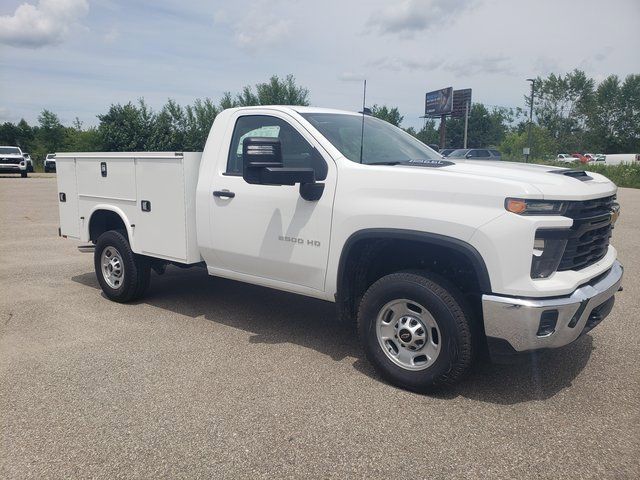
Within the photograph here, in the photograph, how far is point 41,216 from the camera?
13.7 meters

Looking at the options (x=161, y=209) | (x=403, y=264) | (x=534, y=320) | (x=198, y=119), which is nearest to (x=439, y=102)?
(x=198, y=119)

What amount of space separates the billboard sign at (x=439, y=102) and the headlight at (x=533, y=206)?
5771cm

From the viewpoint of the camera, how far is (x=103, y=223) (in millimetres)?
6094

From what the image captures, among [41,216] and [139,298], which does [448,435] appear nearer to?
[139,298]

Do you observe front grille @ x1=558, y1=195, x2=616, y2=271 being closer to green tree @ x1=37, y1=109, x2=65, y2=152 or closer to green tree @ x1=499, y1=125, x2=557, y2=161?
green tree @ x1=499, y1=125, x2=557, y2=161

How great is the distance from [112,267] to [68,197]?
1.08 m

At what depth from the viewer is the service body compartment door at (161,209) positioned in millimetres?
5004

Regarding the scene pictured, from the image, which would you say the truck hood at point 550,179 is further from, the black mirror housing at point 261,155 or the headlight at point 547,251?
the black mirror housing at point 261,155

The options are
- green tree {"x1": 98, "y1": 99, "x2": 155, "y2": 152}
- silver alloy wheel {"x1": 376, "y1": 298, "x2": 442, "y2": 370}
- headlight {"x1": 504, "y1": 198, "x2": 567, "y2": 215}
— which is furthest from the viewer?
green tree {"x1": 98, "y1": 99, "x2": 155, "y2": 152}

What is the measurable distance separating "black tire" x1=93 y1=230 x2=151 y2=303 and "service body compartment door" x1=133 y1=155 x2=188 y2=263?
8.6 inches

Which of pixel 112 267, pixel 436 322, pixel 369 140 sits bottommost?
pixel 112 267

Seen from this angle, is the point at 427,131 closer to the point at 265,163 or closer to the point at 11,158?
the point at 265,163

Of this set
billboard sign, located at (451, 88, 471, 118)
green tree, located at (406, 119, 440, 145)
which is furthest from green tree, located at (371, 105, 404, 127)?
billboard sign, located at (451, 88, 471, 118)

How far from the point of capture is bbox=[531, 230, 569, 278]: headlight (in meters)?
3.21
